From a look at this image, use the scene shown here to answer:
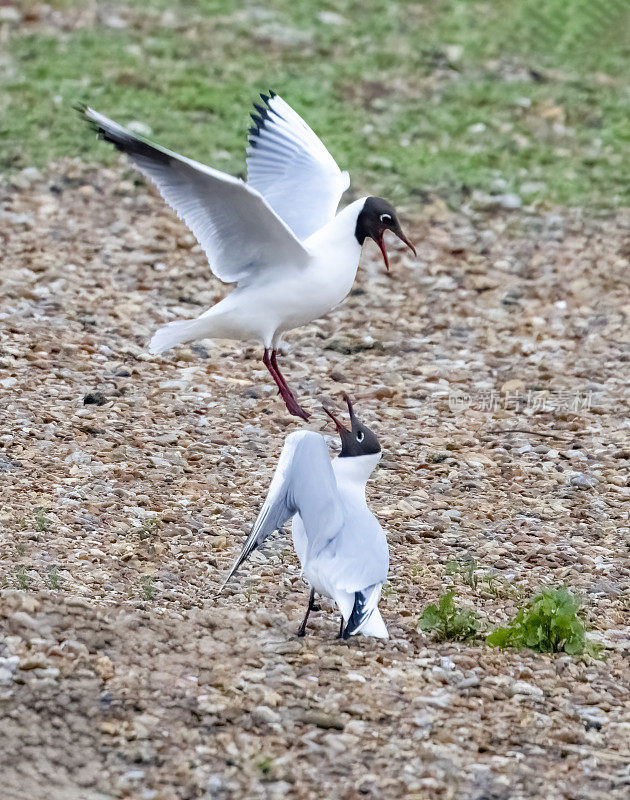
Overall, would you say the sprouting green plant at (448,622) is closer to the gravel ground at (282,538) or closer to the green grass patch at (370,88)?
the gravel ground at (282,538)

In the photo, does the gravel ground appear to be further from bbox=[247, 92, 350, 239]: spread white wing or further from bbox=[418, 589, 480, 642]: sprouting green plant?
bbox=[247, 92, 350, 239]: spread white wing

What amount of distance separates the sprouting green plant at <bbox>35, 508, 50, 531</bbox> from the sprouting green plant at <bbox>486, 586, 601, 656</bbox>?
166 centimetres

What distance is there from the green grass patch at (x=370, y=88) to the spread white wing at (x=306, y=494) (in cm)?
471

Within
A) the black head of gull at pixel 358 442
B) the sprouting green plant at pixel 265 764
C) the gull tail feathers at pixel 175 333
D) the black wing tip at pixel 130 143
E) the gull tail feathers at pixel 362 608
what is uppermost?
the black wing tip at pixel 130 143

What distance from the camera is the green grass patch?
8711 millimetres

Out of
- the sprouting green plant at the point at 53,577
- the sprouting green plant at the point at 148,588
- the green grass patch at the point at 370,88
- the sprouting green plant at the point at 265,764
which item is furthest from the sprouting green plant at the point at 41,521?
the green grass patch at the point at 370,88

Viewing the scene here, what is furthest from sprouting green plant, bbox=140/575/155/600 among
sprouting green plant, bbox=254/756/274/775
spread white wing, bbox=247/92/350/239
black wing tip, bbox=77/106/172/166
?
spread white wing, bbox=247/92/350/239

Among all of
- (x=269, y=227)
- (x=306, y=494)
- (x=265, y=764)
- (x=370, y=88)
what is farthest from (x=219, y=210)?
(x=370, y=88)

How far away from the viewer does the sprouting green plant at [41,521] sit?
4598mm

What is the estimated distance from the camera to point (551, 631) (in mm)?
3988

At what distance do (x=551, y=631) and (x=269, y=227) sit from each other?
1.91 metres

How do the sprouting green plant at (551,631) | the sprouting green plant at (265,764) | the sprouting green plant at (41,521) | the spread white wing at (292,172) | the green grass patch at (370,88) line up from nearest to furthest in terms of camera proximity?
the sprouting green plant at (265,764), the sprouting green plant at (551,631), the sprouting green plant at (41,521), the spread white wing at (292,172), the green grass patch at (370,88)

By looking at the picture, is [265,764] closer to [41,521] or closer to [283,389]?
[41,521]

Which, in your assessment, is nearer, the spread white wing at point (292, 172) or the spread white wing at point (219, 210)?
the spread white wing at point (219, 210)
